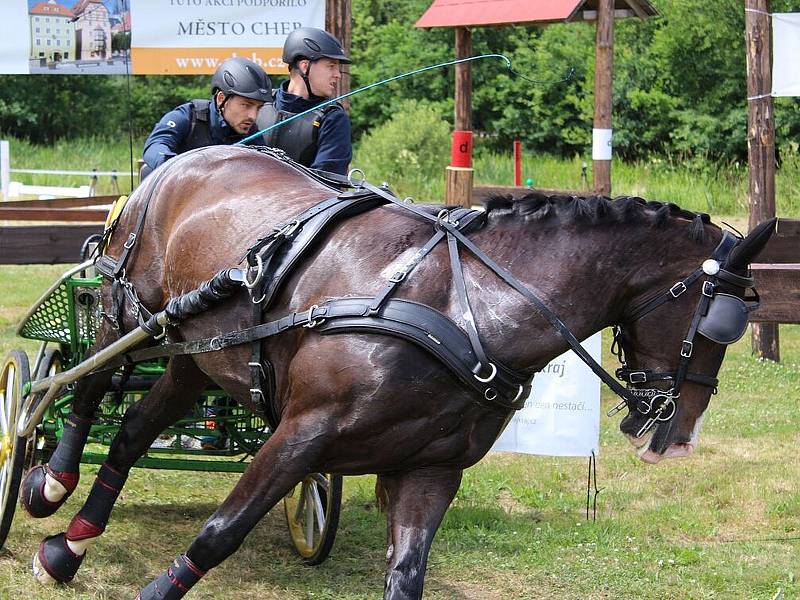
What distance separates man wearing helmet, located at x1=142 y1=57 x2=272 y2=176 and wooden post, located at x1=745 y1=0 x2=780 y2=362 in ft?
18.1

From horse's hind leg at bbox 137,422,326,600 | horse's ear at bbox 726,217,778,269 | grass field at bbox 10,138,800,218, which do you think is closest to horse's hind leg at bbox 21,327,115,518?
horse's hind leg at bbox 137,422,326,600

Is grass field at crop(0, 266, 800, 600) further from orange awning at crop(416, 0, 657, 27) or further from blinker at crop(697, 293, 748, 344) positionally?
orange awning at crop(416, 0, 657, 27)

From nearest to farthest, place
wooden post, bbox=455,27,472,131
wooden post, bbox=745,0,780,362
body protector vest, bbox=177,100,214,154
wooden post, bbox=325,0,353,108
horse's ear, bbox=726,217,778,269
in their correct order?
horse's ear, bbox=726,217,778,269 → body protector vest, bbox=177,100,214,154 → wooden post, bbox=325,0,353,108 → wooden post, bbox=745,0,780,362 → wooden post, bbox=455,27,472,131


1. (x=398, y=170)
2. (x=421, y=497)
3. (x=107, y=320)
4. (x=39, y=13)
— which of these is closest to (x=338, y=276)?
(x=421, y=497)

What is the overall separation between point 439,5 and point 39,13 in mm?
4369

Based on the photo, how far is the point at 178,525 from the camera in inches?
223

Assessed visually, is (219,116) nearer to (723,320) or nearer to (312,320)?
(312,320)

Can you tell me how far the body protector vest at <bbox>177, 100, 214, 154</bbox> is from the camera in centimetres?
544

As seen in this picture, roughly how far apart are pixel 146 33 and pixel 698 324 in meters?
6.27

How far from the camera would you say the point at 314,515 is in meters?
5.30

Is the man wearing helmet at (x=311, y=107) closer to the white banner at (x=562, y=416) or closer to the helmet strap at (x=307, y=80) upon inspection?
the helmet strap at (x=307, y=80)

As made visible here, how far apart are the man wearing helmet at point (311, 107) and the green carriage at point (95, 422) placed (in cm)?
107

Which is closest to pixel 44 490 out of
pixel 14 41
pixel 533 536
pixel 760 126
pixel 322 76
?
pixel 322 76

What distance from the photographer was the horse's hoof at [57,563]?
4.71 meters
